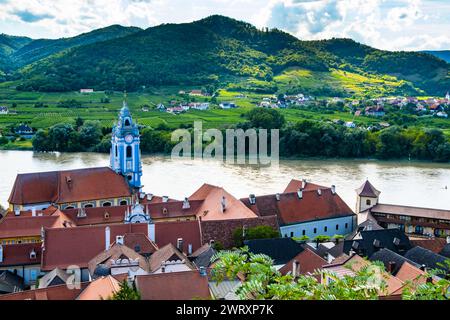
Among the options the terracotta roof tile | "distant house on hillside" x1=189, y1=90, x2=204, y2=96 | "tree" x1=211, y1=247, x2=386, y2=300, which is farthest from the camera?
"distant house on hillside" x1=189, y1=90, x2=204, y2=96

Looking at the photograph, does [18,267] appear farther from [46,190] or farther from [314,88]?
[314,88]

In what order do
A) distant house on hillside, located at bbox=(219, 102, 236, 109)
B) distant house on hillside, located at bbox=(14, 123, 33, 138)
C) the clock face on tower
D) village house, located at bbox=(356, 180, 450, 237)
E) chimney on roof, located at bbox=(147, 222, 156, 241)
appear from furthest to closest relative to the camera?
distant house on hillside, located at bbox=(219, 102, 236, 109) < distant house on hillside, located at bbox=(14, 123, 33, 138) < the clock face on tower < village house, located at bbox=(356, 180, 450, 237) < chimney on roof, located at bbox=(147, 222, 156, 241)

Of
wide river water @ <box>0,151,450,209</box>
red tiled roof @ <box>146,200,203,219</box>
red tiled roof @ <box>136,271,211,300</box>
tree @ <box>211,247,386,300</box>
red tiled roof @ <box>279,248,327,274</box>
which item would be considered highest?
tree @ <box>211,247,386,300</box>

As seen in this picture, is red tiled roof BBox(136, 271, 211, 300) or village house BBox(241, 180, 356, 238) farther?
village house BBox(241, 180, 356, 238)

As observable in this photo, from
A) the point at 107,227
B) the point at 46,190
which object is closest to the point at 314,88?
the point at 46,190

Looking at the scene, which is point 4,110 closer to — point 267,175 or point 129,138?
point 267,175

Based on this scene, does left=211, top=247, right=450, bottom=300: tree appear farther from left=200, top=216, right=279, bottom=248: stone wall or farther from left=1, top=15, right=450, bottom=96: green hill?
left=1, top=15, right=450, bottom=96: green hill

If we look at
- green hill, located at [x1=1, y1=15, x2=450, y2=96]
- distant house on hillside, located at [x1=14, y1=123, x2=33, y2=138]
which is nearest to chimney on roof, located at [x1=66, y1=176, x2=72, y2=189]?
distant house on hillside, located at [x1=14, y1=123, x2=33, y2=138]
